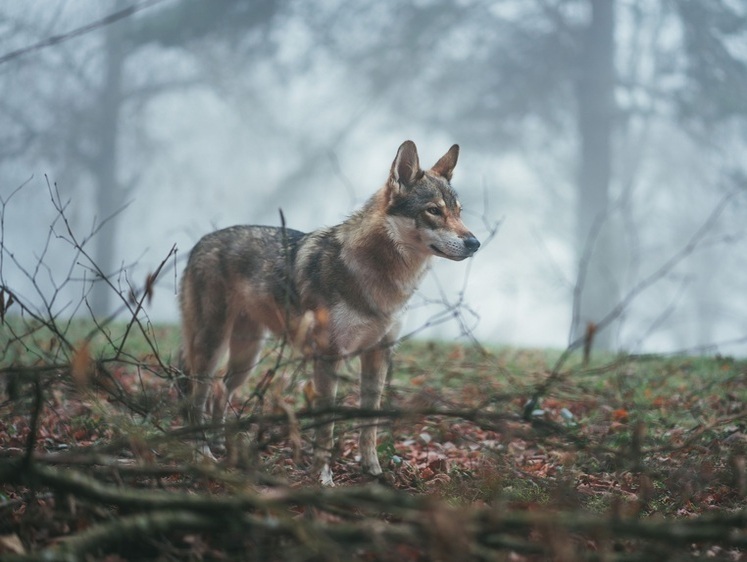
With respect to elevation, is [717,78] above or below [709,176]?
above

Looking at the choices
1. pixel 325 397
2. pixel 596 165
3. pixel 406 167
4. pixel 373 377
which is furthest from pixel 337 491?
pixel 596 165

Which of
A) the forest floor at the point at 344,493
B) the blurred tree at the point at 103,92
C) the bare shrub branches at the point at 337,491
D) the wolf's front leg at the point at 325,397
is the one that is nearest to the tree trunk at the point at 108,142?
the blurred tree at the point at 103,92

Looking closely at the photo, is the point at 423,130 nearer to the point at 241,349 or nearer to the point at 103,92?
the point at 103,92

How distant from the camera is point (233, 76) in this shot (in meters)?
24.5

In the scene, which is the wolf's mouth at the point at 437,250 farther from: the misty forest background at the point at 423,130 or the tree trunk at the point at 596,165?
the tree trunk at the point at 596,165

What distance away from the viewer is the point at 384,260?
17.1ft

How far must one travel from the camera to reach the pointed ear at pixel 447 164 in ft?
18.8

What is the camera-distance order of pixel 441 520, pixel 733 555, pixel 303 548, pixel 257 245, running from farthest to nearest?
pixel 257 245
pixel 733 555
pixel 303 548
pixel 441 520

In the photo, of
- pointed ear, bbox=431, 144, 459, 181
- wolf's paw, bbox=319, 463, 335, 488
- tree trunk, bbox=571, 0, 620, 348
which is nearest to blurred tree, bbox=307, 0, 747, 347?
tree trunk, bbox=571, 0, 620, 348

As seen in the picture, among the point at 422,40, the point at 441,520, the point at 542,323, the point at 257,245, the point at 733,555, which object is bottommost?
the point at 733,555

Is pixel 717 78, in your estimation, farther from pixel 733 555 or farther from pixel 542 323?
pixel 733 555

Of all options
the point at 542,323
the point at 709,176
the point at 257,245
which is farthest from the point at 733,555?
the point at 542,323

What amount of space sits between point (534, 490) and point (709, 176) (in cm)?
2171

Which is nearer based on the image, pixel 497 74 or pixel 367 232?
pixel 367 232
